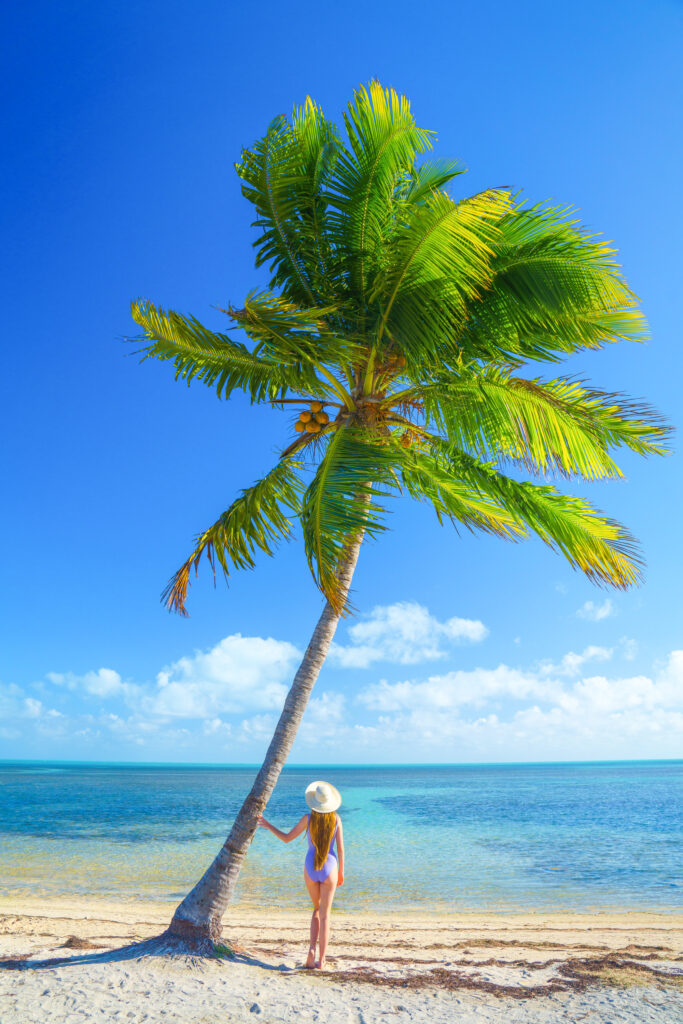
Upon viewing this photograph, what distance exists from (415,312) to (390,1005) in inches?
234

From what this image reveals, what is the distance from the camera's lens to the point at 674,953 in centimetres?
742

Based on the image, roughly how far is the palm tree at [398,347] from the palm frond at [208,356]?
17 mm

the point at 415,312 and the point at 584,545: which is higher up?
the point at 415,312

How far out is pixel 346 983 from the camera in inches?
218

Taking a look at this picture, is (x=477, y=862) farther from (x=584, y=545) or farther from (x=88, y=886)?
(x=584, y=545)

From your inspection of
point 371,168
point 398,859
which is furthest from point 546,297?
point 398,859

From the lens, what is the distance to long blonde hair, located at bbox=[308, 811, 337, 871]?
18.7 feet

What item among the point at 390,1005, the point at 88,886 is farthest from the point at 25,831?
the point at 390,1005

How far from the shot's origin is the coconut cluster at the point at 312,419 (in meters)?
7.09

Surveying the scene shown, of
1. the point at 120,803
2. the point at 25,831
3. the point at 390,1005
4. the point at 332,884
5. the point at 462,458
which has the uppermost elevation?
the point at 462,458

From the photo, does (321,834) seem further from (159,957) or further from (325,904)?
(159,957)

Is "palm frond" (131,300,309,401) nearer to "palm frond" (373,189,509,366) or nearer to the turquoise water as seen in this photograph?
"palm frond" (373,189,509,366)

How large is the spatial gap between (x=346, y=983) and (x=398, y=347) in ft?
19.3

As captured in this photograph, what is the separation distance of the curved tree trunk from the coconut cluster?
137 centimetres
